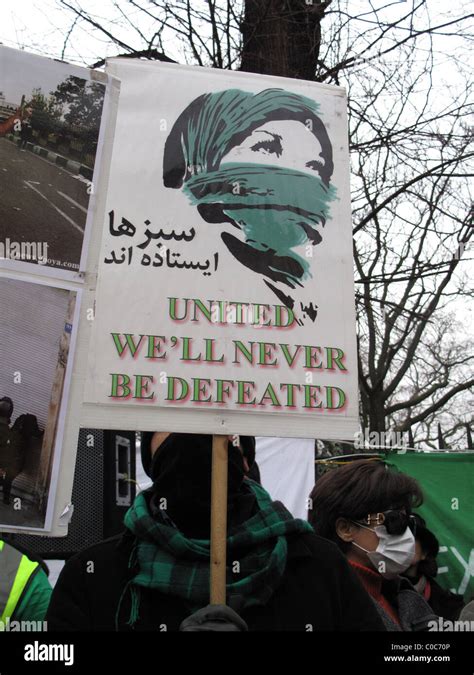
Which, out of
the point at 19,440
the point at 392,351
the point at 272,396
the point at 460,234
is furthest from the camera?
the point at 392,351

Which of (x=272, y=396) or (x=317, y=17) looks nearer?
(x=272, y=396)

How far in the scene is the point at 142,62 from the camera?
2.62 m

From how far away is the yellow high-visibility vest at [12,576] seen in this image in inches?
110

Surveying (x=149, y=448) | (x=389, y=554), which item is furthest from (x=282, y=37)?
(x=149, y=448)

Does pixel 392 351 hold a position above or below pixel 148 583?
above

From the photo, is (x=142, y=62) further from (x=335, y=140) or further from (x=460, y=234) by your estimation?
(x=460, y=234)

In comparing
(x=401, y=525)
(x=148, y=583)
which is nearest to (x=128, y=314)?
(x=148, y=583)

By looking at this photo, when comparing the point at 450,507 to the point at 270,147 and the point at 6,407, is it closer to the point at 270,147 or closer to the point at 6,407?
the point at 270,147

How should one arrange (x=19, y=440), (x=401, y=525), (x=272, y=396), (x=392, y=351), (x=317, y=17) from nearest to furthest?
1. (x=19, y=440)
2. (x=272, y=396)
3. (x=401, y=525)
4. (x=317, y=17)
5. (x=392, y=351)

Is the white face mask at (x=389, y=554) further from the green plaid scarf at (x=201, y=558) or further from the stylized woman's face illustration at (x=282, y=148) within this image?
the stylized woman's face illustration at (x=282, y=148)

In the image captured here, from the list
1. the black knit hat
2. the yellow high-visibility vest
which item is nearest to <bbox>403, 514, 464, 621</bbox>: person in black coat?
the black knit hat

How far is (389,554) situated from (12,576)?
1663mm

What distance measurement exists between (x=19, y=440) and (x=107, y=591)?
0.51 m

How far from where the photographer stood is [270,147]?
8.60 ft
